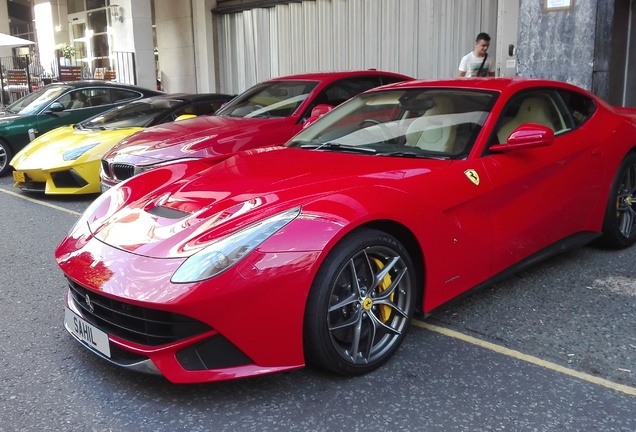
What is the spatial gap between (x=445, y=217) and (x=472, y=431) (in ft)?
3.69

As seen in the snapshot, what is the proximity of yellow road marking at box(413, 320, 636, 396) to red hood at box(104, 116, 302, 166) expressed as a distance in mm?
3309

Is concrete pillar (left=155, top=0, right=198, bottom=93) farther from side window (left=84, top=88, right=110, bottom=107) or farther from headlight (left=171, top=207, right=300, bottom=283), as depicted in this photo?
headlight (left=171, top=207, right=300, bottom=283)

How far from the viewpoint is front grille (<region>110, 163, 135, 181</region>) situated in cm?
619

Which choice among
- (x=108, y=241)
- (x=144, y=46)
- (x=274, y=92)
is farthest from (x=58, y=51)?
(x=108, y=241)

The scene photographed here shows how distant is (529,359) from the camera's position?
319 cm

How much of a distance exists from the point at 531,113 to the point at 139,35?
13.5 m

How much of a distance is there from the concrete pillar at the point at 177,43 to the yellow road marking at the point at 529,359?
44.3 ft

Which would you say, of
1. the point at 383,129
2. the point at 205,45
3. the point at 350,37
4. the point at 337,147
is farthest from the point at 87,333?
the point at 205,45

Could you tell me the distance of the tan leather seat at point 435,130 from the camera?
3713 millimetres

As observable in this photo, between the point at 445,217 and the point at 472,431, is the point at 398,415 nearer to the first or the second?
the point at 472,431

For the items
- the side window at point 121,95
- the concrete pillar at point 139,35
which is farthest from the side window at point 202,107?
the concrete pillar at point 139,35

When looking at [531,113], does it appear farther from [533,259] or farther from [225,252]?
[225,252]

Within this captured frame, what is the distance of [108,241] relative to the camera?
118 inches

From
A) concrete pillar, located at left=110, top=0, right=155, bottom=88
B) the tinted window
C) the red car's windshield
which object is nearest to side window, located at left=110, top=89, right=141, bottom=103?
the tinted window
